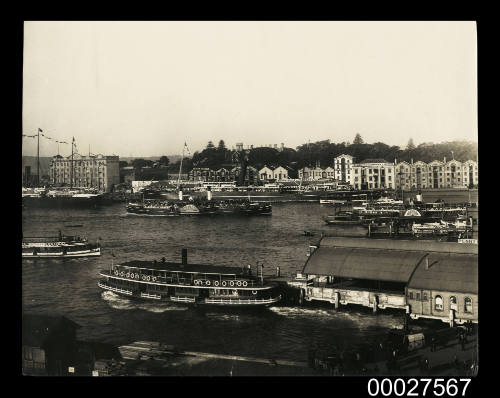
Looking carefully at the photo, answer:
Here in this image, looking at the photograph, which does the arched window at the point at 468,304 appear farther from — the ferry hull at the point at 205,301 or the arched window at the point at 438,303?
the ferry hull at the point at 205,301

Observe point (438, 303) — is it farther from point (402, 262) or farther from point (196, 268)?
point (196, 268)

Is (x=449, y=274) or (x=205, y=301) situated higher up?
(x=449, y=274)

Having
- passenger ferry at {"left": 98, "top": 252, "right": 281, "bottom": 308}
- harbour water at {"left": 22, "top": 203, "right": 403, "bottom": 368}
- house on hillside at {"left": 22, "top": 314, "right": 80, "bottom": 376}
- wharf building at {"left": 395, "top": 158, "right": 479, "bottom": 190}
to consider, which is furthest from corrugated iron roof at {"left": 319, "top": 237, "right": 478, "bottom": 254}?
house on hillside at {"left": 22, "top": 314, "right": 80, "bottom": 376}

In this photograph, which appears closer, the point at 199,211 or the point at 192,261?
the point at 192,261

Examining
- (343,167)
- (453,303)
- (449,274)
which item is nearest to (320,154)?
(343,167)

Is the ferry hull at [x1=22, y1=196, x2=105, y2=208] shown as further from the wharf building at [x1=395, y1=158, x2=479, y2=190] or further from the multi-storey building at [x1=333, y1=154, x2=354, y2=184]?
the wharf building at [x1=395, y1=158, x2=479, y2=190]

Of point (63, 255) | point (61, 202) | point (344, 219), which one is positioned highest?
point (61, 202)
